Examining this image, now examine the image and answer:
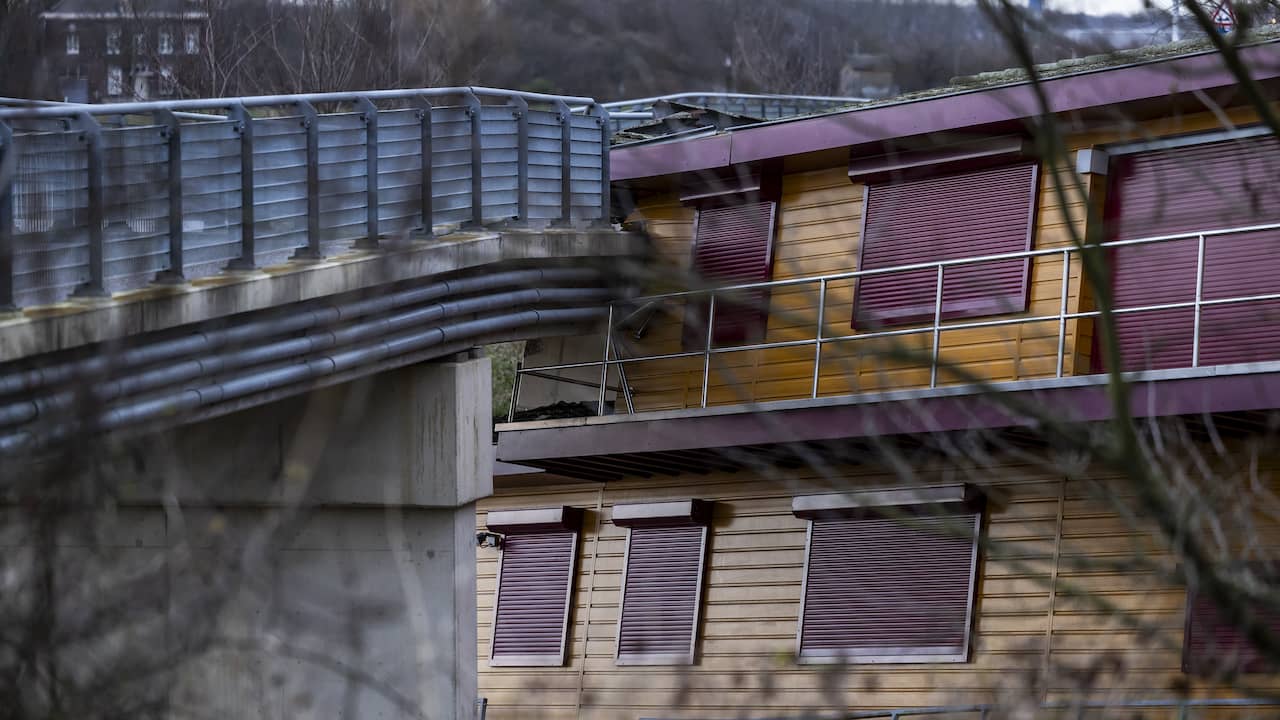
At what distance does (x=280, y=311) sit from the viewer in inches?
508

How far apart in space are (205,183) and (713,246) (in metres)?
6.35

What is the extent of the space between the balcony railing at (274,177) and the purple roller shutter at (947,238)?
10.9 ft

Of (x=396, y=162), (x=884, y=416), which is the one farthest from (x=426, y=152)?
(x=884, y=416)

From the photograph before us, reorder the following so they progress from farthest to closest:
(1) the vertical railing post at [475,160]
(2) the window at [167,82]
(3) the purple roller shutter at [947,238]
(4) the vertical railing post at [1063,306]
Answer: (2) the window at [167,82] → (1) the vertical railing post at [475,160] → (3) the purple roller shutter at [947,238] → (4) the vertical railing post at [1063,306]

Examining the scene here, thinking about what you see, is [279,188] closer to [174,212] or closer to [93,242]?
[174,212]

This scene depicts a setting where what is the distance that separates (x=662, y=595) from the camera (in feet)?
54.1

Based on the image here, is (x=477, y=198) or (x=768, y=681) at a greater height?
(x=477, y=198)

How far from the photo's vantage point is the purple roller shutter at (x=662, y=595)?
16219mm

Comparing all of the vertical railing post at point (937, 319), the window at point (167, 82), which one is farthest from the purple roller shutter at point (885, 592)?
the window at point (167, 82)

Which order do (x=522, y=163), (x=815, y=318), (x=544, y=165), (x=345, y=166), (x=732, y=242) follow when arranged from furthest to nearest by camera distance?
1. (x=732, y=242)
2. (x=544, y=165)
3. (x=522, y=163)
4. (x=815, y=318)
5. (x=345, y=166)

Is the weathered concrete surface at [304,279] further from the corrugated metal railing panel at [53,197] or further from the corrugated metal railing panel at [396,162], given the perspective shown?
the corrugated metal railing panel at [396,162]

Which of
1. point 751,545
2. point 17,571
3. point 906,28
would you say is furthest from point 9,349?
point 906,28

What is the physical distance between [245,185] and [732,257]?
19.9ft

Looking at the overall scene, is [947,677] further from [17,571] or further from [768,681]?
[17,571]
